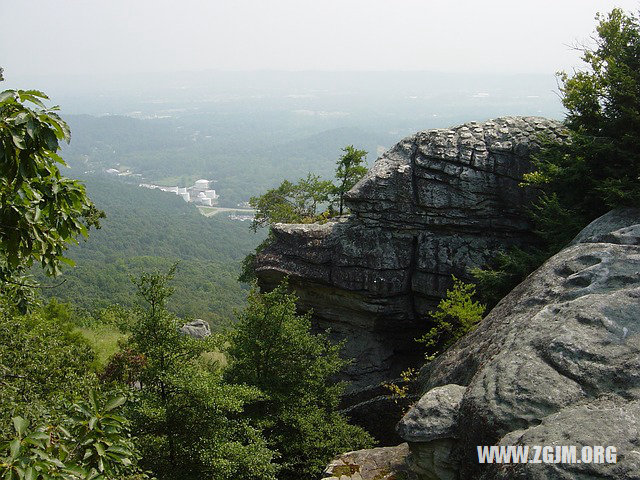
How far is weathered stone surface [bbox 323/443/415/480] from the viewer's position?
9.75 m

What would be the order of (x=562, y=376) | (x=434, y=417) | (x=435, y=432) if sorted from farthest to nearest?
1. (x=434, y=417)
2. (x=435, y=432)
3. (x=562, y=376)

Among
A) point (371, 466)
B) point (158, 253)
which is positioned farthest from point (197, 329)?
point (158, 253)

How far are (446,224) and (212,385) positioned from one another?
11725 millimetres

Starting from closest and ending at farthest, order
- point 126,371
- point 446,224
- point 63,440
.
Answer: point 63,440, point 126,371, point 446,224

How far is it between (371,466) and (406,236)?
10391mm

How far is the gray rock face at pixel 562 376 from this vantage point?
545cm

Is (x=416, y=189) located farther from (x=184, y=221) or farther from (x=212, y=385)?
(x=184, y=221)

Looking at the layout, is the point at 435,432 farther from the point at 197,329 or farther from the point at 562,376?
the point at 197,329

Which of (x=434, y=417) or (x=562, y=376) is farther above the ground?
(x=562, y=376)

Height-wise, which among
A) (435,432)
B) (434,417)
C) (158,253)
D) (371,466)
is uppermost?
(434,417)

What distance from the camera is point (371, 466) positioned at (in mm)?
10164

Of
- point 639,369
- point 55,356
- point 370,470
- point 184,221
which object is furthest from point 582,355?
point 184,221

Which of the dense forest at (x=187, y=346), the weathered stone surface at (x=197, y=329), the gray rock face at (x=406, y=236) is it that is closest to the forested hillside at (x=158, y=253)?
the weathered stone surface at (x=197, y=329)

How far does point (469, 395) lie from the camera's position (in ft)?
24.0
